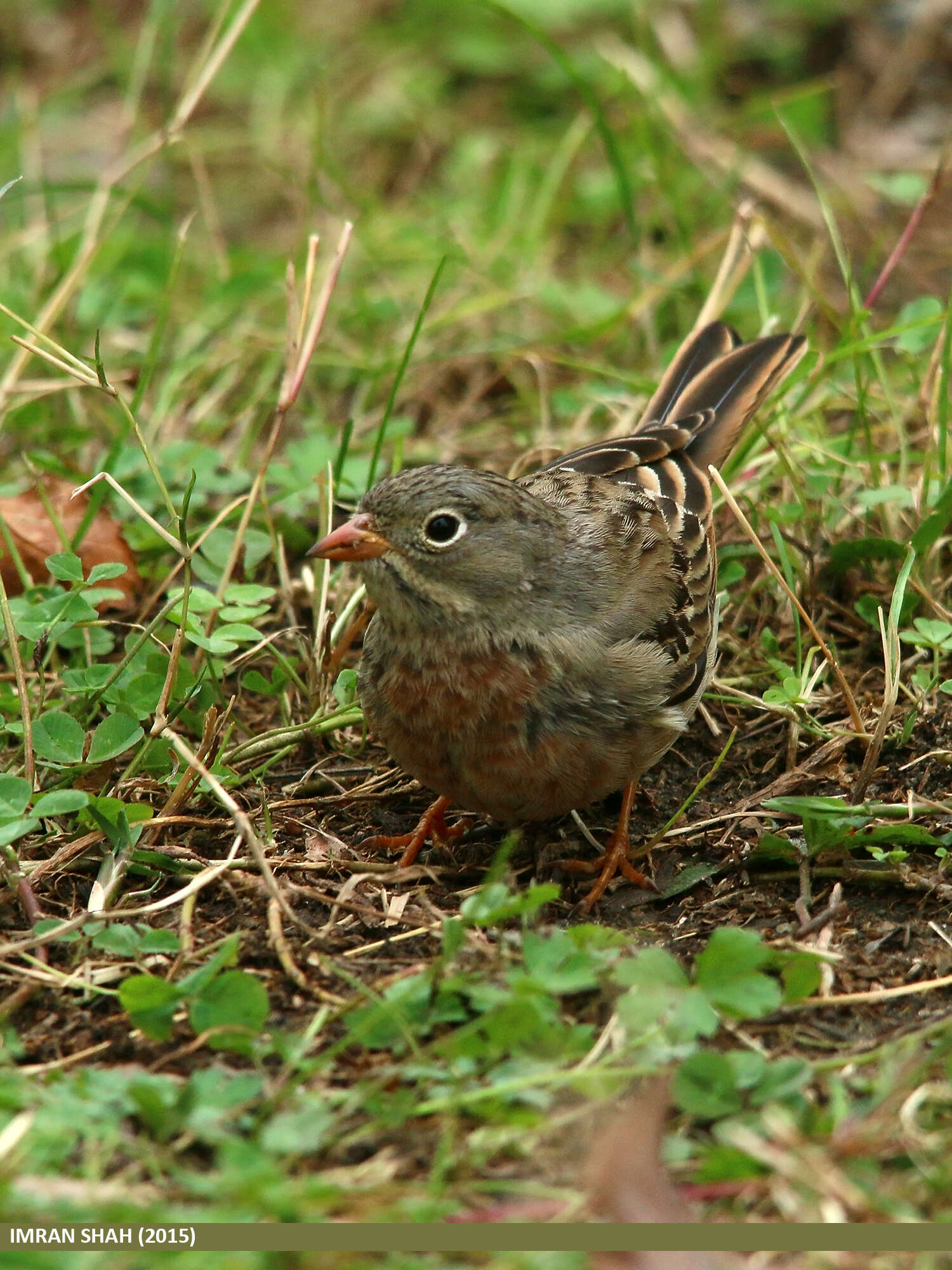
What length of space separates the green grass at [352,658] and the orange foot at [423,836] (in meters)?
0.11

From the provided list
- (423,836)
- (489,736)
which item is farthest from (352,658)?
(489,736)

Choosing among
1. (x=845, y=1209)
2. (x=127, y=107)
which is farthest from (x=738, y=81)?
(x=845, y=1209)

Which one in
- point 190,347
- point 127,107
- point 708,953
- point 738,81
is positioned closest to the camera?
point 708,953

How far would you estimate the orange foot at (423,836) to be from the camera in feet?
15.8

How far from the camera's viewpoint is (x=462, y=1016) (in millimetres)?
3689

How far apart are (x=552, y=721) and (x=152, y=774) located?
1.38m

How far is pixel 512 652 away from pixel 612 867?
78cm

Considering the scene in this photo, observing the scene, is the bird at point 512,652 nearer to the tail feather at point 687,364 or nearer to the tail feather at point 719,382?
the tail feather at point 719,382

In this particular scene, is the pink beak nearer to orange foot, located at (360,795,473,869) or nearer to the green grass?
the green grass

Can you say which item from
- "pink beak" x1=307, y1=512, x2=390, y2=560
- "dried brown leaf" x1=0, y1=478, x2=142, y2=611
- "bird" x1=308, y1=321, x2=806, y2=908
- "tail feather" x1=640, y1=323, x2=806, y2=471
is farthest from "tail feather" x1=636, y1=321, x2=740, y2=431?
"dried brown leaf" x1=0, y1=478, x2=142, y2=611

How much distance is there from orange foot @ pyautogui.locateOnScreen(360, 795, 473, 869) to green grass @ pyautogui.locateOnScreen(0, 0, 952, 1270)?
0.37 ft

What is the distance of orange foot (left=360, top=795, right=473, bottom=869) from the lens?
15.8 ft

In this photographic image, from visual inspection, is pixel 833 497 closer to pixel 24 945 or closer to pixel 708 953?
pixel 708 953

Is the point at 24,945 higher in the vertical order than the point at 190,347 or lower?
lower
